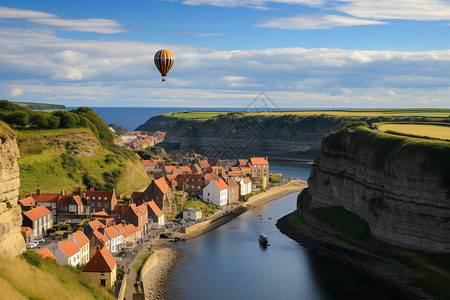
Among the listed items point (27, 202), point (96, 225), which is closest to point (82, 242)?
point (96, 225)

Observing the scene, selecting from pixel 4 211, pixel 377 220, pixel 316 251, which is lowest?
pixel 316 251

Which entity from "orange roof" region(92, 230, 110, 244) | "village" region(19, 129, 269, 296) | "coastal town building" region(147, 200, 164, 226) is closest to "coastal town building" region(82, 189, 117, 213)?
"village" region(19, 129, 269, 296)

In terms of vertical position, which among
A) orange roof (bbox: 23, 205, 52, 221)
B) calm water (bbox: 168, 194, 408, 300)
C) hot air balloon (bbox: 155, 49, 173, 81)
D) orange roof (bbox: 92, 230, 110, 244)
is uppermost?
hot air balloon (bbox: 155, 49, 173, 81)

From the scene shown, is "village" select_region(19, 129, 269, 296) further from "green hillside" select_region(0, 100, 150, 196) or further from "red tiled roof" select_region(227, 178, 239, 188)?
"green hillside" select_region(0, 100, 150, 196)

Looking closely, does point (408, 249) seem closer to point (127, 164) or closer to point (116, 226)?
point (116, 226)

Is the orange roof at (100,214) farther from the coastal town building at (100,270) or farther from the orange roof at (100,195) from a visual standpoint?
the coastal town building at (100,270)

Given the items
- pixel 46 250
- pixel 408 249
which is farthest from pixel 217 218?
pixel 46 250
